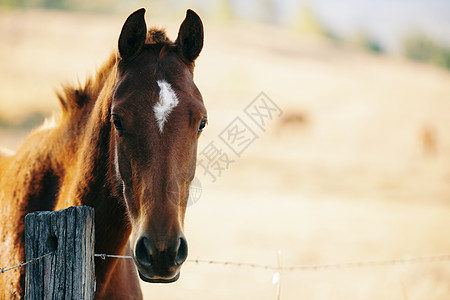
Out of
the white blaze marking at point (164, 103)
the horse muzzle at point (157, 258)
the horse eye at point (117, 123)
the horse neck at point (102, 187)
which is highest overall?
the white blaze marking at point (164, 103)

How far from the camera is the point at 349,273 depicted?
749 centimetres

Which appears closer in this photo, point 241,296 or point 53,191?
point 53,191

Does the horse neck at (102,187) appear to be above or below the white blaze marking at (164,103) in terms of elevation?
below

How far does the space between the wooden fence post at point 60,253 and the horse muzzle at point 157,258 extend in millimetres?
249

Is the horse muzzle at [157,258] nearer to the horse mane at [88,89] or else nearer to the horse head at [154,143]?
the horse head at [154,143]

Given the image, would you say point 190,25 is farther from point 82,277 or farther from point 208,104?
point 208,104

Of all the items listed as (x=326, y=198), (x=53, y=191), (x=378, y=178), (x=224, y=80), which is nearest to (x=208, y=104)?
(x=224, y=80)

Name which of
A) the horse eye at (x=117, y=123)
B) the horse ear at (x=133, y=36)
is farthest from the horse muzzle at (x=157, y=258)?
the horse ear at (x=133, y=36)

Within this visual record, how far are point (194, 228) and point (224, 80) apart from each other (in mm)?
26511

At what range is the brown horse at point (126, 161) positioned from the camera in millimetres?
2186

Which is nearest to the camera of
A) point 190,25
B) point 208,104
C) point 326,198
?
point 190,25

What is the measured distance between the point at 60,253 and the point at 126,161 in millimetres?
557

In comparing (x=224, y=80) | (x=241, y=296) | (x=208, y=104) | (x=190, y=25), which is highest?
(x=224, y=80)

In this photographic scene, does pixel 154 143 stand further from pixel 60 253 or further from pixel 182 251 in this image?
pixel 60 253
